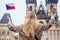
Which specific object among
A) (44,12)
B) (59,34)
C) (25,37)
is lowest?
(59,34)

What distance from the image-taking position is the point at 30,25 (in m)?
2.26

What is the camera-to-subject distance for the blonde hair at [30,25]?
2244mm

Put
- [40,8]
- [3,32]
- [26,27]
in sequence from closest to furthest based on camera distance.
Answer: [26,27]
[3,32]
[40,8]

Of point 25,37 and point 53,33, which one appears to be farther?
point 53,33

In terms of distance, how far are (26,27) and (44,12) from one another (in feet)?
69.4

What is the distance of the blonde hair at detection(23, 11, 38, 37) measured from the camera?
88.4 inches

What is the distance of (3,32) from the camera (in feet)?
73.2

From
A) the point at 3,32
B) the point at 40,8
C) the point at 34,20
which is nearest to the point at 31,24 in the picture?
the point at 34,20

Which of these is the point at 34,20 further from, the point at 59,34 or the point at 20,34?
the point at 59,34

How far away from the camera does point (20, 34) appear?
2.29 metres

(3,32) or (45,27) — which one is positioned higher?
(45,27)

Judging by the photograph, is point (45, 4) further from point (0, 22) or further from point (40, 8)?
point (0, 22)

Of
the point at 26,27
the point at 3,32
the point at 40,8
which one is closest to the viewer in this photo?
the point at 26,27

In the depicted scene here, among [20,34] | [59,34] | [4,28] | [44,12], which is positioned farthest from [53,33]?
[20,34]
